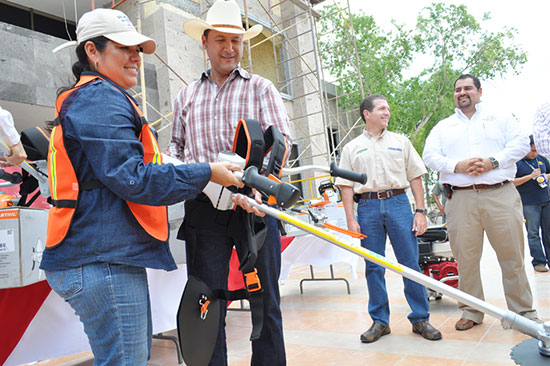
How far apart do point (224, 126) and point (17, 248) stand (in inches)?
42.4

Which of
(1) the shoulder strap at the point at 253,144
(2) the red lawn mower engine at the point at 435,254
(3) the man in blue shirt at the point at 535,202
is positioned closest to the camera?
(1) the shoulder strap at the point at 253,144

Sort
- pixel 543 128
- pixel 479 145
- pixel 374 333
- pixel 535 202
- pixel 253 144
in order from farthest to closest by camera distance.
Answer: pixel 535 202, pixel 479 145, pixel 374 333, pixel 543 128, pixel 253 144

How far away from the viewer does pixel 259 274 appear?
2.01 metres

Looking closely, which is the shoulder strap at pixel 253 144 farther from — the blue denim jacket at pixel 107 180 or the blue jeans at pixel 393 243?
the blue jeans at pixel 393 243

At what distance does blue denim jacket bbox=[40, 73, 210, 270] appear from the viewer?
50.7 inches

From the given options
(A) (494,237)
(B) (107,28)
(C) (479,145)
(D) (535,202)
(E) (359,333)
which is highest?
(B) (107,28)

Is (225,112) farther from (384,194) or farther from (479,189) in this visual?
(479,189)

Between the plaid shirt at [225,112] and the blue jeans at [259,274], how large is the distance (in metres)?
0.41

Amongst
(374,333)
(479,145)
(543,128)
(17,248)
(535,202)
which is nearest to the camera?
(17,248)

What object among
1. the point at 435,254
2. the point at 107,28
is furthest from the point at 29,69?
the point at 435,254

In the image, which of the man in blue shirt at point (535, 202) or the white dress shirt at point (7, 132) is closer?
the white dress shirt at point (7, 132)

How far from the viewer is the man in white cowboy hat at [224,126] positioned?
1967 mm

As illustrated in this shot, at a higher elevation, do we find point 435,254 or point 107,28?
point 107,28

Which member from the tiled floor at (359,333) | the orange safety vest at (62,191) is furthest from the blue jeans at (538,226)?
the orange safety vest at (62,191)
